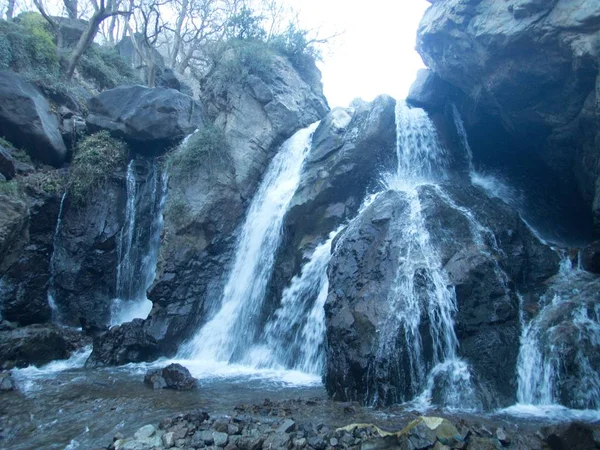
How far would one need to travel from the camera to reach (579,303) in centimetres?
741

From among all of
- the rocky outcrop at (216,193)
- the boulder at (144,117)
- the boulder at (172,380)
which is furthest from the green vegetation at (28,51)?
the boulder at (172,380)

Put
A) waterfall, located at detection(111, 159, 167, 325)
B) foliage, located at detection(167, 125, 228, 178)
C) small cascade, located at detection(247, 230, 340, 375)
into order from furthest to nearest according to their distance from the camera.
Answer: foliage, located at detection(167, 125, 228, 178)
waterfall, located at detection(111, 159, 167, 325)
small cascade, located at detection(247, 230, 340, 375)

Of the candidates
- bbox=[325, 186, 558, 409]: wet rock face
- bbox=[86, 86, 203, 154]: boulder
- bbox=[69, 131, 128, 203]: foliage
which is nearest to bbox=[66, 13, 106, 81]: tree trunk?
bbox=[86, 86, 203, 154]: boulder

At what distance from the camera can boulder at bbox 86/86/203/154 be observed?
14242 mm

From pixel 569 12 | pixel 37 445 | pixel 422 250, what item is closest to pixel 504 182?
pixel 569 12

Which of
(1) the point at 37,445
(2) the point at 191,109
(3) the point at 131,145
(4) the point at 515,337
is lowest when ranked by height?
(1) the point at 37,445

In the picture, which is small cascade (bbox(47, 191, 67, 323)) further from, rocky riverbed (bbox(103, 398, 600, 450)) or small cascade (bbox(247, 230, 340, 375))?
rocky riverbed (bbox(103, 398, 600, 450))

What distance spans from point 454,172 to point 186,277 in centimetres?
898

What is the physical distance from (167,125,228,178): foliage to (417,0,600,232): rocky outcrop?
756 centimetres

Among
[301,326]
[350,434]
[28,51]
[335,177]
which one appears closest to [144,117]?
[28,51]

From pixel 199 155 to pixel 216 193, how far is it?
143cm

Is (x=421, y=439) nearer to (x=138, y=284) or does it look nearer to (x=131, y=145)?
(x=138, y=284)

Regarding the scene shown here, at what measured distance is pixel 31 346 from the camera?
30.9ft

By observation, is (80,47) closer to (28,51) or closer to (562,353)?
(28,51)
